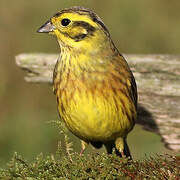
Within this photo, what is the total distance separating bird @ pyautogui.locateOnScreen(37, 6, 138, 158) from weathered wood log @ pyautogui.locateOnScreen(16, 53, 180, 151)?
0.78m

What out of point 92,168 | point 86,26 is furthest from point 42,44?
point 92,168

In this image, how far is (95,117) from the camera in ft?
16.8

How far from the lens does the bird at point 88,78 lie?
200 inches

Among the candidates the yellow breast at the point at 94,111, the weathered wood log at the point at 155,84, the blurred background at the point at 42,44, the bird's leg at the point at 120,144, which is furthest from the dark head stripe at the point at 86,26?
the blurred background at the point at 42,44

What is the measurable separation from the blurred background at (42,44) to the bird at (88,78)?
3168mm

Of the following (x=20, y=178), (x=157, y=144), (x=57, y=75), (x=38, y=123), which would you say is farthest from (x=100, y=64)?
(x=38, y=123)

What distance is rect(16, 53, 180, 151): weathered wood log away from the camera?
6023mm

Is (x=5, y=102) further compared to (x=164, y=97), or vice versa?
(x=5, y=102)

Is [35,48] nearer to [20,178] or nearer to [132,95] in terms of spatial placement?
[132,95]

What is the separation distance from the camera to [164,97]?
6062 millimetres

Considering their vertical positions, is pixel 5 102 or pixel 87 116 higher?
pixel 87 116

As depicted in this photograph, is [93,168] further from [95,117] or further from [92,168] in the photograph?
[95,117]

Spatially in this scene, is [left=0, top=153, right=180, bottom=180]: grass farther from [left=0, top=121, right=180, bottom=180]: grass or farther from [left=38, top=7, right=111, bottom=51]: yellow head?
[left=38, top=7, right=111, bottom=51]: yellow head

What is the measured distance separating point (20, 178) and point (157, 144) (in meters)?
4.35
